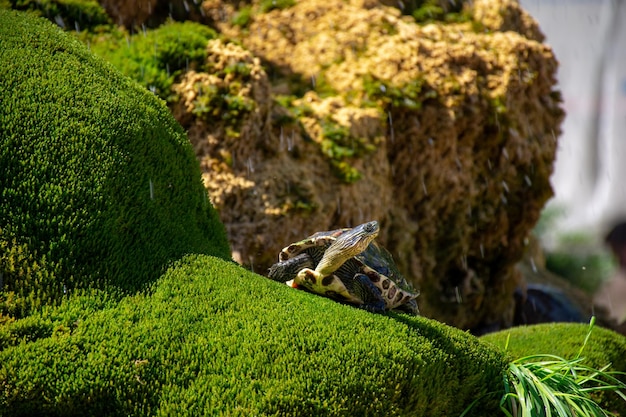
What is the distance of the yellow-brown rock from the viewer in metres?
5.45

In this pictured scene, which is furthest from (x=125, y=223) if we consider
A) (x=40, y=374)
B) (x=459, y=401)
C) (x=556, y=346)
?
(x=556, y=346)

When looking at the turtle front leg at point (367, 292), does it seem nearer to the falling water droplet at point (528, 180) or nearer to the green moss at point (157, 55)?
the green moss at point (157, 55)

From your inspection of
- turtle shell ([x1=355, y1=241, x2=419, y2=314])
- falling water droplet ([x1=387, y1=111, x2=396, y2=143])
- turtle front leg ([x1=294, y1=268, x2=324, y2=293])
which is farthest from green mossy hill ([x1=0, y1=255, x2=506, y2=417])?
falling water droplet ([x1=387, y1=111, x2=396, y2=143])

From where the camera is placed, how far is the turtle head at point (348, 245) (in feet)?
10.9

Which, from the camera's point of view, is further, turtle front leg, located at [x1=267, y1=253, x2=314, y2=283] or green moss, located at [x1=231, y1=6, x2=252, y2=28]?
green moss, located at [x1=231, y1=6, x2=252, y2=28]

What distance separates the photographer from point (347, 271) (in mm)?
3707

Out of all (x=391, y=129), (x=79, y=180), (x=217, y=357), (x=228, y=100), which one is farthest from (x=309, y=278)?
(x=391, y=129)

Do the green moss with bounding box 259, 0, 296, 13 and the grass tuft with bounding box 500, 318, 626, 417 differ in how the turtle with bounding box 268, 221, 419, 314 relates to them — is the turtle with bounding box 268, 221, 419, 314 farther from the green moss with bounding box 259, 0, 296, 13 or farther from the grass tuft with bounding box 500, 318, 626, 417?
the green moss with bounding box 259, 0, 296, 13

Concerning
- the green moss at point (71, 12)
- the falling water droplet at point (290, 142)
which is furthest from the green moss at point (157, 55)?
the falling water droplet at point (290, 142)

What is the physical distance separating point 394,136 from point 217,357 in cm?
387

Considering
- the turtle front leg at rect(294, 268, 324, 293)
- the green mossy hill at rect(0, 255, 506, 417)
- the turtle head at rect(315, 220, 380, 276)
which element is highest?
the turtle head at rect(315, 220, 380, 276)

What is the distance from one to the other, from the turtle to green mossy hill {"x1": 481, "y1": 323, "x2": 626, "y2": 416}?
1217 millimetres

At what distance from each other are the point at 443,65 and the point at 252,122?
7.30ft

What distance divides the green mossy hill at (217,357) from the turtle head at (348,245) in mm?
211
